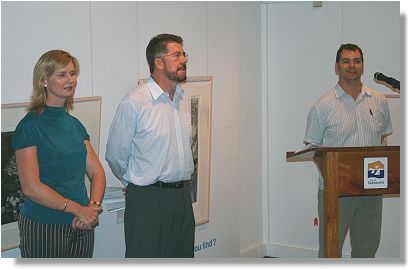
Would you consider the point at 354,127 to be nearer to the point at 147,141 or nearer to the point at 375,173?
the point at 375,173

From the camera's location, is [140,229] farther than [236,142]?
No

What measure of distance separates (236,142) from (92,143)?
4.74 feet

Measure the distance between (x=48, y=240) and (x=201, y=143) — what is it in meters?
1.65

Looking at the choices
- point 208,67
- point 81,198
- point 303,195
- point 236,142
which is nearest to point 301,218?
point 303,195

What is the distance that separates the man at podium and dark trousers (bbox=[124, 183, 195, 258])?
969 mm

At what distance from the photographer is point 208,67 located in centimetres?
485

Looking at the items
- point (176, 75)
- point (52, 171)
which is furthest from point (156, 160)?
point (52, 171)

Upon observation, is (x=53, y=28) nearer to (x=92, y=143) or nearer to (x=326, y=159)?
(x=92, y=143)

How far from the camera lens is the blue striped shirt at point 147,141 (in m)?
3.81

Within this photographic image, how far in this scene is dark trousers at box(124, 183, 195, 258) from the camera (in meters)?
3.82

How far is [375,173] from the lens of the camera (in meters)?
3.53

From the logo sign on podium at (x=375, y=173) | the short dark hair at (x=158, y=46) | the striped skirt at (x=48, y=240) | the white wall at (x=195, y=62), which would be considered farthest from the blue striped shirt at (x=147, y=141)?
the logo sign on podium at (x=375, y=173)

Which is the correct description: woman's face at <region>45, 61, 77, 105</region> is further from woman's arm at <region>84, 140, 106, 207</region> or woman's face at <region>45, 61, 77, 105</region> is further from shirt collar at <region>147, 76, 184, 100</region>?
shirt collar at <region>147, 76, 184, 100</region>

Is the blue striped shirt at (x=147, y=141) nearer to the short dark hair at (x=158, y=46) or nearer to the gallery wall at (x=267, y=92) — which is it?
the short dark hair at (x=158, y=46)
